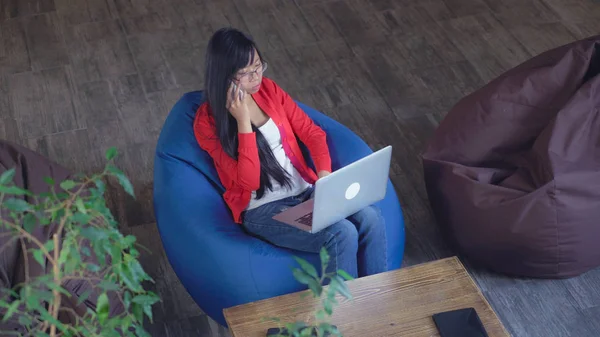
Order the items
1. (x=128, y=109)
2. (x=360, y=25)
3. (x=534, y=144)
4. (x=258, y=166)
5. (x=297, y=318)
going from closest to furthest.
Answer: (x=297, y=318) < (x=258, y=166) < (x=534, y=144) < (x=128, y=109) < (x=360, y=25)

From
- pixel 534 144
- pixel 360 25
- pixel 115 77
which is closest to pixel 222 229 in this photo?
pixel 534 144

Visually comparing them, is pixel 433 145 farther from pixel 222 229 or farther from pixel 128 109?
pixel 128 109

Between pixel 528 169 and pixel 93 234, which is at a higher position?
pixel 93 234

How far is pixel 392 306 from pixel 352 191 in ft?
1.19

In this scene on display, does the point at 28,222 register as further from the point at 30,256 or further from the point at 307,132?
the point at 307,132

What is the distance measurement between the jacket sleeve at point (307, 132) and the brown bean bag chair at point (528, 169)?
0.46 meters

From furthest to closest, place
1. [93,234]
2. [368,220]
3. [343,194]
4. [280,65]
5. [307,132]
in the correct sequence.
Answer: [280,65]
[307,132]
[368,220]
[343,194]
[93,234]

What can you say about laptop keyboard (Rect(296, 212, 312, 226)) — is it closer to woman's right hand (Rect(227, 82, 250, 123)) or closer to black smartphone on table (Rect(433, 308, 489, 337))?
woman's right hand (Rect(227, 82, 250, 123))

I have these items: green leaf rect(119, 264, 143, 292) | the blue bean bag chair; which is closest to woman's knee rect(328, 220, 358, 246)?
the blue bean bag chair

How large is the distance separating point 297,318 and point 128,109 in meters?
1.91

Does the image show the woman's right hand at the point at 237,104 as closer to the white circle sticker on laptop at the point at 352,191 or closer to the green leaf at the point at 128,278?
the white circle sticker on laptop at the point at 352,191

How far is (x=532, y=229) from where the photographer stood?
2.76 meters

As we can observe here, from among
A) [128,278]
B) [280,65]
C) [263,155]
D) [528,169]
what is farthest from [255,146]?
[280,65]

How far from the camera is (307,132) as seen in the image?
284 cm
